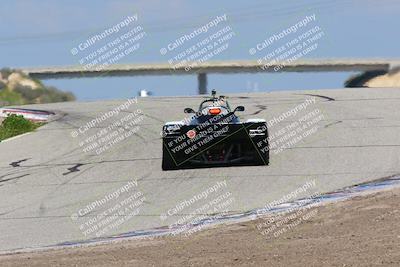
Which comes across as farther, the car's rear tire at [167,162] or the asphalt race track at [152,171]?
the car's rear tire at [167,162]

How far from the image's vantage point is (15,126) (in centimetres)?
2838

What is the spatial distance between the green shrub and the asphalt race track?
1.32 meters

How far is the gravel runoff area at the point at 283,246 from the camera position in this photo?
9141 mm

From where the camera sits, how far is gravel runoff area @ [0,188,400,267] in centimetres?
914

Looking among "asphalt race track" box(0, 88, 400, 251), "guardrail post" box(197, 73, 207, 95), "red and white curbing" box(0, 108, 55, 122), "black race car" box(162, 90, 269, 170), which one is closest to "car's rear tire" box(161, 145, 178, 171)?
"black race car" box(162, 90, 269, 170)

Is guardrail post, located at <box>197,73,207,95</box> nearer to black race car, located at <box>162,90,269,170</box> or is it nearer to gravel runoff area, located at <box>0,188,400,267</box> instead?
black race car, located at <box>162,90,269,170</box>

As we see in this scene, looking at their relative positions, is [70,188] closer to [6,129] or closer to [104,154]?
[104,154]

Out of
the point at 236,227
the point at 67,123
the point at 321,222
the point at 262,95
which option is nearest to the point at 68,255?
the point at 236,227

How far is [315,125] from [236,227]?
11.1 meters

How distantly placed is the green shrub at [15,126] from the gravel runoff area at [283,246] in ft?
54.2

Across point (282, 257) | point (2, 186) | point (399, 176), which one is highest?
point (2, 186)

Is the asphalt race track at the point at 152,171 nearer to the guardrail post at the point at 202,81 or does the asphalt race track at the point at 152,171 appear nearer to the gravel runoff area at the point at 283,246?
the gravel runoff area at the point at 283,246

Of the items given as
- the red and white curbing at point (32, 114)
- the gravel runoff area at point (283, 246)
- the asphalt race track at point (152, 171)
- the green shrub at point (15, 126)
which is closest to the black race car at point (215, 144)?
the asphalt race track at point (152, 171)

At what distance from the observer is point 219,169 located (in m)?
17.5
